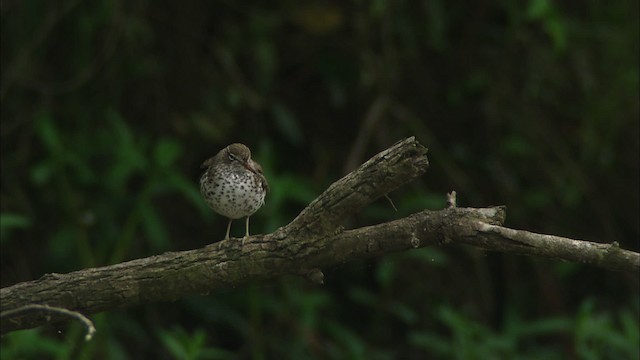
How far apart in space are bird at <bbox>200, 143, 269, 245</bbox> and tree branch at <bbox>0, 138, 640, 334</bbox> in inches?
26.7

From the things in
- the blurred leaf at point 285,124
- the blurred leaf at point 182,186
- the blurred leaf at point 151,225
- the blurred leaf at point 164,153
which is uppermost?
the blurred leaf at point 285,124

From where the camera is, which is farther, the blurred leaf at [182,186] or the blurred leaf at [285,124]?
the blurred leaf at [285,124]

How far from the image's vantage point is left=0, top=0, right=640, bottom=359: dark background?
19.6 feet

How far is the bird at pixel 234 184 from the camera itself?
4.46 m

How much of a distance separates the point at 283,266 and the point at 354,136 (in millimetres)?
3388

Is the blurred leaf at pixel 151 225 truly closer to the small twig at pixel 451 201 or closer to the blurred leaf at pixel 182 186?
the blurred leaf at pixel 182 186

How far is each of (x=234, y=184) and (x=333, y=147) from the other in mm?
2529

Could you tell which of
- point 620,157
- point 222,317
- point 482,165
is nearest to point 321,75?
point 482,165

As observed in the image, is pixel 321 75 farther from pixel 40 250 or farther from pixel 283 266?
pixel 283 266

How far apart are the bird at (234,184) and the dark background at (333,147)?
97 centimetres

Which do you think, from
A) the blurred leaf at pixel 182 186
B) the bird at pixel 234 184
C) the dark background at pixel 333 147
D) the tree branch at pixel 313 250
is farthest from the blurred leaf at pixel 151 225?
the tree branch at pixel 313 250

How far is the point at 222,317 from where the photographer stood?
6.35m

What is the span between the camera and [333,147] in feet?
22.8

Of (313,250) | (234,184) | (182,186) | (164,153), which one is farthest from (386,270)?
(313,250)
